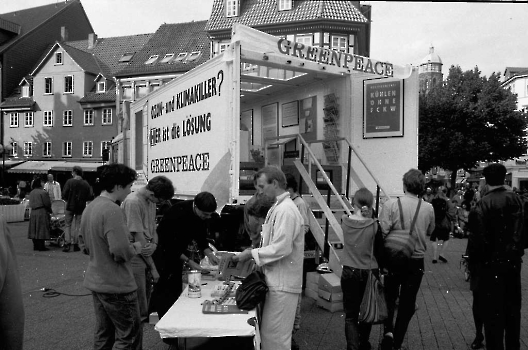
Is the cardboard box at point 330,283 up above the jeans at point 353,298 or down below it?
below

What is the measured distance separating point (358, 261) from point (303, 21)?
26810 millimetres

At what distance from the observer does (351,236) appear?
4777 millimetres

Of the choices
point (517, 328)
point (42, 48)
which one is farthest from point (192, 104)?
point (42, 48)

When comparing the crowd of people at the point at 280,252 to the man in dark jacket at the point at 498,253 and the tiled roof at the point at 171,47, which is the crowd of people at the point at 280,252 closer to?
the man in dark jacket at the point at 498,253

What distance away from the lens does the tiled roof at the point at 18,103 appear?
42.0 m

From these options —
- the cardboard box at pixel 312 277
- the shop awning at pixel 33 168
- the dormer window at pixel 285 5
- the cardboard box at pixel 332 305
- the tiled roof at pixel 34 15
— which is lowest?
the cardboard box at pixel 332 305

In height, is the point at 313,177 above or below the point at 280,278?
above

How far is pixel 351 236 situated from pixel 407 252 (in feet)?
1.78

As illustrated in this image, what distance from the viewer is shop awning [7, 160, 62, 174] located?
126 ft

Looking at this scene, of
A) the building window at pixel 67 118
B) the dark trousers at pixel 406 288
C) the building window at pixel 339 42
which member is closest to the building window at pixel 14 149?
the building window at pixel 67 118

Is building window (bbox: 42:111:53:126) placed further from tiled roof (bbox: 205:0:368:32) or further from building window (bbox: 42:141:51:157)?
tiled roof (bbox: 205:0:368:32)

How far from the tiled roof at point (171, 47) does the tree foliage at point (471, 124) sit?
54.2 ft

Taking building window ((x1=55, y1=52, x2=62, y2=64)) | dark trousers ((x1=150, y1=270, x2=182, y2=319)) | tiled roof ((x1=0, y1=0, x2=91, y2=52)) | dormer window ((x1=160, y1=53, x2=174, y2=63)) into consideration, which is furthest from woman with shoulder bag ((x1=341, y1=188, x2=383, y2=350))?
tiled roof ((x1=0, y1=0, x2=91, y2=52))

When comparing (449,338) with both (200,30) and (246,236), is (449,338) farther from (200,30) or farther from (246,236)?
(200,30)
